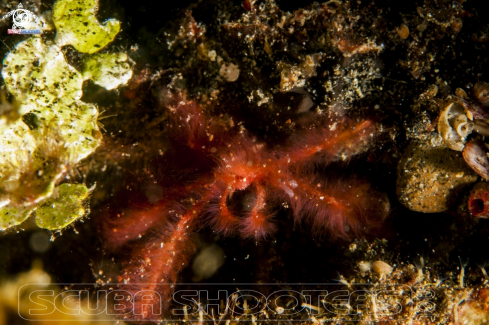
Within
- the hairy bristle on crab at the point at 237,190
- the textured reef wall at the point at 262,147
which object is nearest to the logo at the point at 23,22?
the textured reef wall at the point at 262,147

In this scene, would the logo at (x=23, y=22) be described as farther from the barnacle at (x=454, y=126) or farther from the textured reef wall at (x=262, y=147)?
the barnacle at (x=454, y=126)

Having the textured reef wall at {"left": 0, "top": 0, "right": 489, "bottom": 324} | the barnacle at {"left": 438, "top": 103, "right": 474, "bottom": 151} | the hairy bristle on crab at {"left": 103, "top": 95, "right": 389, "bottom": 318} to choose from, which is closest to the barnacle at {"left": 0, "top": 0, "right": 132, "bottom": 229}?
the textured reef wall at {"left": 0, "top": 0, "right": 489, "bottom": 324}

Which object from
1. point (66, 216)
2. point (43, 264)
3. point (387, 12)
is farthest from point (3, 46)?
point (387, 12)

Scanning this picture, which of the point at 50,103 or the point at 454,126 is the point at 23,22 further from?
the point at 454,126

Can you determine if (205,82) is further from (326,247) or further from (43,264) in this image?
(43,264)

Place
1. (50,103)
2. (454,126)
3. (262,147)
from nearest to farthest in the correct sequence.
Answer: (454,126) → (50,103) → (262,147)

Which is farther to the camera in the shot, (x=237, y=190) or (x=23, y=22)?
(x=237, y=190)

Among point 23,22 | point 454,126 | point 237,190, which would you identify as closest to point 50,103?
point 23,22
